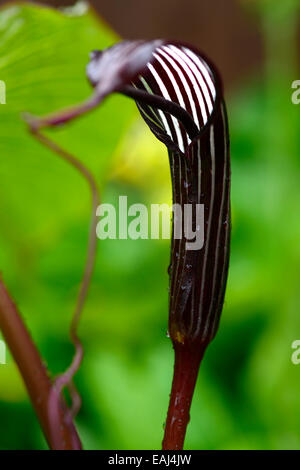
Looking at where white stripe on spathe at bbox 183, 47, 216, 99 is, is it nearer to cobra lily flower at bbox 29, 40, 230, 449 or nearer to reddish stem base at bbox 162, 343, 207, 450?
cobra lily flower at bbox 29, 40, 230, 449

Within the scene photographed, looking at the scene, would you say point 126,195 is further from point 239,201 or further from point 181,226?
point 181,226

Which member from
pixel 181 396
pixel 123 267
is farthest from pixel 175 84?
Result: pixel 123 267

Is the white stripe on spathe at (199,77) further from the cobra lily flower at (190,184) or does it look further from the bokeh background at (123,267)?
the bokeh background at (123,267)

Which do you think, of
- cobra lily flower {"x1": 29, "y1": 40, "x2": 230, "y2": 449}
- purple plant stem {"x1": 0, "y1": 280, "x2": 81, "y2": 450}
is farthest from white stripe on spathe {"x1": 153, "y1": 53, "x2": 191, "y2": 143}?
purple plant stem {"x1": 0, "y1": 280, "x2": 81, "y2": 450}

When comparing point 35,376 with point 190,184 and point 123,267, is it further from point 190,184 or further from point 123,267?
point 123,267

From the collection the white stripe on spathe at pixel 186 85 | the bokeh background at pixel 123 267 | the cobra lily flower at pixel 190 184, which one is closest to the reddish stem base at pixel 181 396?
the cobra lily flower at pixel 190 184

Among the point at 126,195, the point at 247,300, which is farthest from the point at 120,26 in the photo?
the point at 247,300

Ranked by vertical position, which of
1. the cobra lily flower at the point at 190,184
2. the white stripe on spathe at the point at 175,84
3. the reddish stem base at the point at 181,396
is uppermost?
the white stripe on spathe at the point at 175,84
